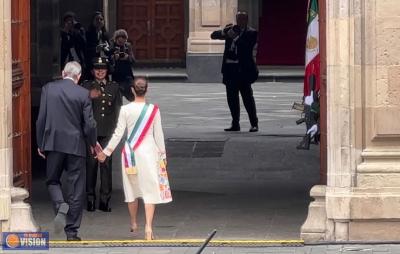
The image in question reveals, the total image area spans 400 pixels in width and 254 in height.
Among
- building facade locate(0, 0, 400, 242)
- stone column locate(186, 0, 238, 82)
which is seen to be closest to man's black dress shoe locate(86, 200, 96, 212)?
building facade locate(0, 0, 400, 242)

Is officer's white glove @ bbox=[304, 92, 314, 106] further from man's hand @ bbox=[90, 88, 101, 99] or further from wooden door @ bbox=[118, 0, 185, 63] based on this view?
wooden door @ bbox=[118, 0, 185, 63]

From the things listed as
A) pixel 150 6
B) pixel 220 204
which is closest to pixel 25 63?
pixel 220 204

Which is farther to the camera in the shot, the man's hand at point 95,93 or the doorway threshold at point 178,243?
the man's hand at point 95,93

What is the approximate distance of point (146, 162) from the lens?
1433 cm

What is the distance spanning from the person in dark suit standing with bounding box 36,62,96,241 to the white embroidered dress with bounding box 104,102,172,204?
0.39 meters

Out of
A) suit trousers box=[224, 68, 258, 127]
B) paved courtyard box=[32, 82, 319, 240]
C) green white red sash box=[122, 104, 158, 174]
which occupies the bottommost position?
paved courtyard box=[32, 82, 319, 240]

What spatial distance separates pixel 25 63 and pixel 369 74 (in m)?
3.96

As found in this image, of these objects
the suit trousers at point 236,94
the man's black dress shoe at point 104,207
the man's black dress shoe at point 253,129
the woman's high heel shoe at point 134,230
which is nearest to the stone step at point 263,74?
the man's black dress shoe at point 253,129

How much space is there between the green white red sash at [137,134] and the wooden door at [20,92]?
1452 millimetres

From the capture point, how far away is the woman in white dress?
14344 mm

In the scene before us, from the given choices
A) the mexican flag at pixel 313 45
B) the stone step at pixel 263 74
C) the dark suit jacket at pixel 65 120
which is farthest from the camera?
the stone step at pixel 263 74

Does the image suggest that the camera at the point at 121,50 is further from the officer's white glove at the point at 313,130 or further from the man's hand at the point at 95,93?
the man's hand at the point at 95,93

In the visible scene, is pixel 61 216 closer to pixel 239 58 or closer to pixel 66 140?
pixel 66 140

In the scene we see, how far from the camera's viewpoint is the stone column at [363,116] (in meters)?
13.9
